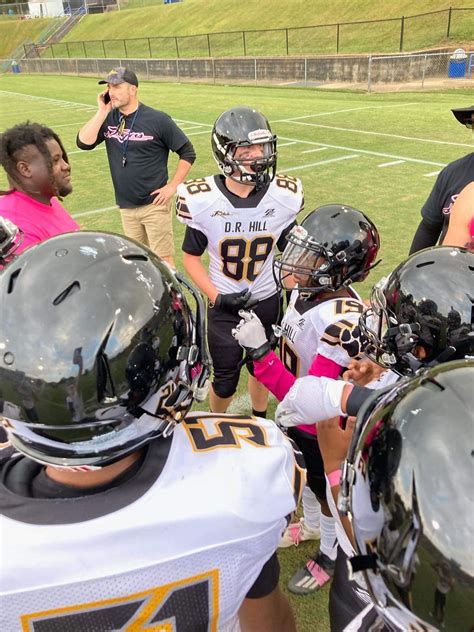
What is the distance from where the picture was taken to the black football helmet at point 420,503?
3.24 ft

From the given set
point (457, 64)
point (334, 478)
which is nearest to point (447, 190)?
point (334, 478)

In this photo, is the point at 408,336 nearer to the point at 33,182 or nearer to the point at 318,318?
the point at 318,318

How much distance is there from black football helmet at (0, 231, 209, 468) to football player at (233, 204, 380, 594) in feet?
4.20

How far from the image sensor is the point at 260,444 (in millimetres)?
1447

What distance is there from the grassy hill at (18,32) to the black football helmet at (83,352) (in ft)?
203

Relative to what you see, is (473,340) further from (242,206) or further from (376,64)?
(376,64)

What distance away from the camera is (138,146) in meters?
5.62

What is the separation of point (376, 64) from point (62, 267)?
22265 mm

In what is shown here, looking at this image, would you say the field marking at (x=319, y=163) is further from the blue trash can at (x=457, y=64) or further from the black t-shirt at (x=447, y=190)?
the blue trash can at (x=457, y=64)

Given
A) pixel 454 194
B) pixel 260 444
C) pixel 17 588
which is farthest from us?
pixel 454 194

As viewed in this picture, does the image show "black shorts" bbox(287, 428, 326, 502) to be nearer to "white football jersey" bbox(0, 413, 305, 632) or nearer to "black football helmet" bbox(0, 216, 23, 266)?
"white football jersey" bbox(0, 413, 305, 632)

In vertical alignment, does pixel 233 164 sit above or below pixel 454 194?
above

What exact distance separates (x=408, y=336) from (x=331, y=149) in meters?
10.3

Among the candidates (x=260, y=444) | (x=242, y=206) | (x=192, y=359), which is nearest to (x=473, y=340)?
(x=260, y=444)
